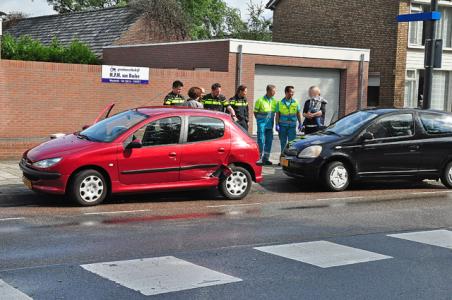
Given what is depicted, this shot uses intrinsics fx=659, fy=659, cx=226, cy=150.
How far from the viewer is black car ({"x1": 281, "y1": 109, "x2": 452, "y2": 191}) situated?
38.7 feet

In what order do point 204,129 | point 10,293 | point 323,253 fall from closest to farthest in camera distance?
point 10,293, point 323,253, point 204,129

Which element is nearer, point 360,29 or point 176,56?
point 176,56

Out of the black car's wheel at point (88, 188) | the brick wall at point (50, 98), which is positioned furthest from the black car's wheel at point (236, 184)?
the brick wall at point (50, 98)

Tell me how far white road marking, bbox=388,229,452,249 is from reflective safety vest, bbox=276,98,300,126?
6.58m

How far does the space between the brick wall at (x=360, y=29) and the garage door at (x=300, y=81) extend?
11.3 ft

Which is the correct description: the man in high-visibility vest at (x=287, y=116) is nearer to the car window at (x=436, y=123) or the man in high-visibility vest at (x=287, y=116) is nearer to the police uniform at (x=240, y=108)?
the police uniform at (x=240, y=108)

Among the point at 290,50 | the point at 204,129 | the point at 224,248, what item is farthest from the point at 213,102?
the point at 290,50

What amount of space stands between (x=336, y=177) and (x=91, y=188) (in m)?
4.58

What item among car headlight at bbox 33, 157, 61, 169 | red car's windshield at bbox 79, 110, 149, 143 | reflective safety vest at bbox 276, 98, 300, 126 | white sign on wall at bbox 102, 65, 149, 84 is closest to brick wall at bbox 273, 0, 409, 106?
white sign on wall at bbox 102, 65, 149, 84

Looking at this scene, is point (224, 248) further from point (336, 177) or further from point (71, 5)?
point (71, 5)

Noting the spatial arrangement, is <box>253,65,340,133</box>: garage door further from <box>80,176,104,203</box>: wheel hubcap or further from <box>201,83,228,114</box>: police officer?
<box>80,176,104,203</box>: wheel hubcap

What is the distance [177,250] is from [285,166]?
5.58 m

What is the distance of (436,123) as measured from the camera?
12.5 meters

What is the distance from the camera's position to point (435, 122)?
12.5 metres
